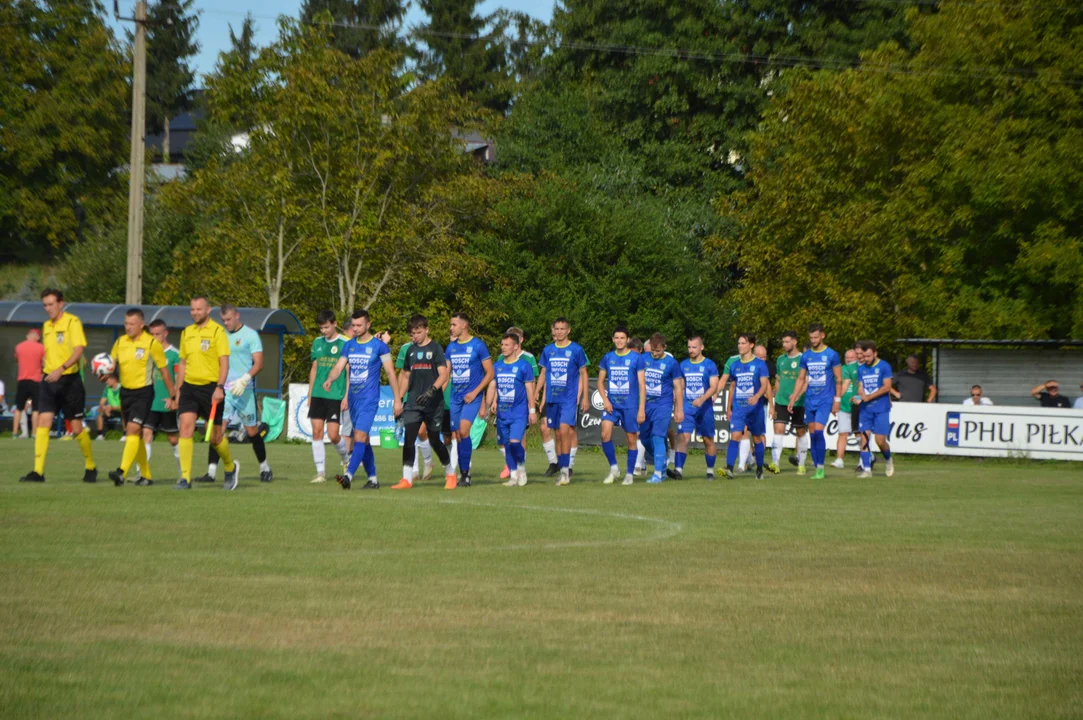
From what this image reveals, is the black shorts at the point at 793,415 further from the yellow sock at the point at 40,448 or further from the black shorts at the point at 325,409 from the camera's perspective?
the yellow sock at the point at 40,448

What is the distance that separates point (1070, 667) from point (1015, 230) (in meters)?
34.3

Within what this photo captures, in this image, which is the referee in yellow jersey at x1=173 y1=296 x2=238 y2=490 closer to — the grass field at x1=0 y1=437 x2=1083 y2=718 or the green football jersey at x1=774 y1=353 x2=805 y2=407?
the grass field at x1=0 y1=437 x2=1083 y2=718

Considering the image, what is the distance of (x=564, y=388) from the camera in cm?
1970

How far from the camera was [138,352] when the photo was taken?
1694 cm

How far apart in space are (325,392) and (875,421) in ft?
29.8

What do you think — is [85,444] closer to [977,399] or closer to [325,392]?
[325,392]

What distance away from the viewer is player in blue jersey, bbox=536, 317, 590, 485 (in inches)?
770

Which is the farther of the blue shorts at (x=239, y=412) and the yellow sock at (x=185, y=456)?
the blue shorts at (x=239, y=412)

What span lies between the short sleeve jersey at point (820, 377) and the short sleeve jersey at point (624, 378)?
135 inches

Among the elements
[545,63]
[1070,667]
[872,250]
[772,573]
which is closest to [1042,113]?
[872,250]

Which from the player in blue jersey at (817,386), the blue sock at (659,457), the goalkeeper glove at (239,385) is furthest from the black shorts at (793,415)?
the goalkeeper glove at (239,385)

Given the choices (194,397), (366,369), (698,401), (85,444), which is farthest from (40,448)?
(698,401)

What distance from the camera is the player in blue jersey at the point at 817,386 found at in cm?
2220

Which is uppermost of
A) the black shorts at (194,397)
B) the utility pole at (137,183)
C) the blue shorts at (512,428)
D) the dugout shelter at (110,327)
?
the utility pole at (137,183)
